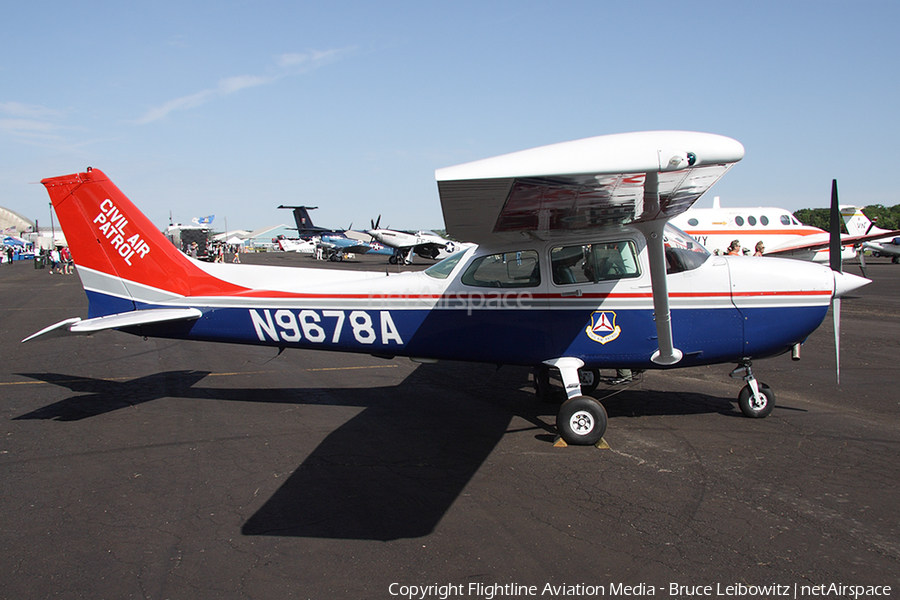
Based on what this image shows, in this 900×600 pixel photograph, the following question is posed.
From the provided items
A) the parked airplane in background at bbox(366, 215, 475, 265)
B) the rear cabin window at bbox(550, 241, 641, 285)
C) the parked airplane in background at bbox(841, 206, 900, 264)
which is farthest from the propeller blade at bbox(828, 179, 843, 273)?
the parked airplane in background at bbox(366, 215, 475, 265)

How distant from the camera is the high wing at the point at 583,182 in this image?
330 centimetres

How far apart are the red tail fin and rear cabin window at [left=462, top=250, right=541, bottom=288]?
3.05 metres

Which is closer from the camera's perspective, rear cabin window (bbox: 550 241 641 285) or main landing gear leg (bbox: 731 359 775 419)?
rear cabin window (bbox: 550 241 641 285)

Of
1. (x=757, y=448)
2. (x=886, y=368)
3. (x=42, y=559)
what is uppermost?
(x=42, y=559)

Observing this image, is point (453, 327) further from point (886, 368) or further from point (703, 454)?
point (886, 368)

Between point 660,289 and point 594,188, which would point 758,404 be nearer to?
point 660,289

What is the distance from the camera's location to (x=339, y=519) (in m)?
3.93

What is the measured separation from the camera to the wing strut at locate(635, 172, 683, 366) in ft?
16.9

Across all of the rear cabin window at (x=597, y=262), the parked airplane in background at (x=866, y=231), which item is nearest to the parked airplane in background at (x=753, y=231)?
the parked airplane in background at (x=866, y=231)

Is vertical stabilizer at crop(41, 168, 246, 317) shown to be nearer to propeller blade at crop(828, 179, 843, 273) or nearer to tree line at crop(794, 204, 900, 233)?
propeller blade at crop(828, 179, 843, 273)

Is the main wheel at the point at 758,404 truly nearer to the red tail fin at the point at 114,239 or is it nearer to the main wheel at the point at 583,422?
the main wheel at the point at 583,422

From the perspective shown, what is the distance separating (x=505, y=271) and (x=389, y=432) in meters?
Answer: 2.06

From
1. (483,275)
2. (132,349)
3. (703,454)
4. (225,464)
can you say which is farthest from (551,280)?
(132,349)

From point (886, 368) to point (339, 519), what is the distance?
8.53 m
